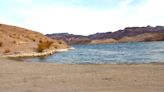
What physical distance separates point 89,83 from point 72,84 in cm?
75

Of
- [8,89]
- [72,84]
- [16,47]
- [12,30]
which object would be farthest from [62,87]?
[12,30]

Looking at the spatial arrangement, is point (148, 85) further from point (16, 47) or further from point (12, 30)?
point (12, 30)

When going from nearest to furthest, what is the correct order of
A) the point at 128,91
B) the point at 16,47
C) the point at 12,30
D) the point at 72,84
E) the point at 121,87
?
1. the point at 128,91
2. the point at 121,87
3. the point at 72,84
4. the point at 16,47
5. the point at 12,30

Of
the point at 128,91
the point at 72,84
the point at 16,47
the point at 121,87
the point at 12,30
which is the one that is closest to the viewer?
the point at 128,91

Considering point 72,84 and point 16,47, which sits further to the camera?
point 16,47

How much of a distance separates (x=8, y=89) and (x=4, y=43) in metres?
61.7

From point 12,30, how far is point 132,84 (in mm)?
87615

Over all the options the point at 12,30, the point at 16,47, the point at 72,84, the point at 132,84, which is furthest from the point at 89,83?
the point at 12,30

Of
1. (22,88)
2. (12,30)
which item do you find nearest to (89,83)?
(22,88)

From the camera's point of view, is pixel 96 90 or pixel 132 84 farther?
pixel 132 84

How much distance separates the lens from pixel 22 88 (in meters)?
14.5

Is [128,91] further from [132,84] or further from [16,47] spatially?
[16,47]

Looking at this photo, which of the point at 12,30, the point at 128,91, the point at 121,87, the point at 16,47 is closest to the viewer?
the point at 128,91

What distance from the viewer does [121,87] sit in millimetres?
14086
